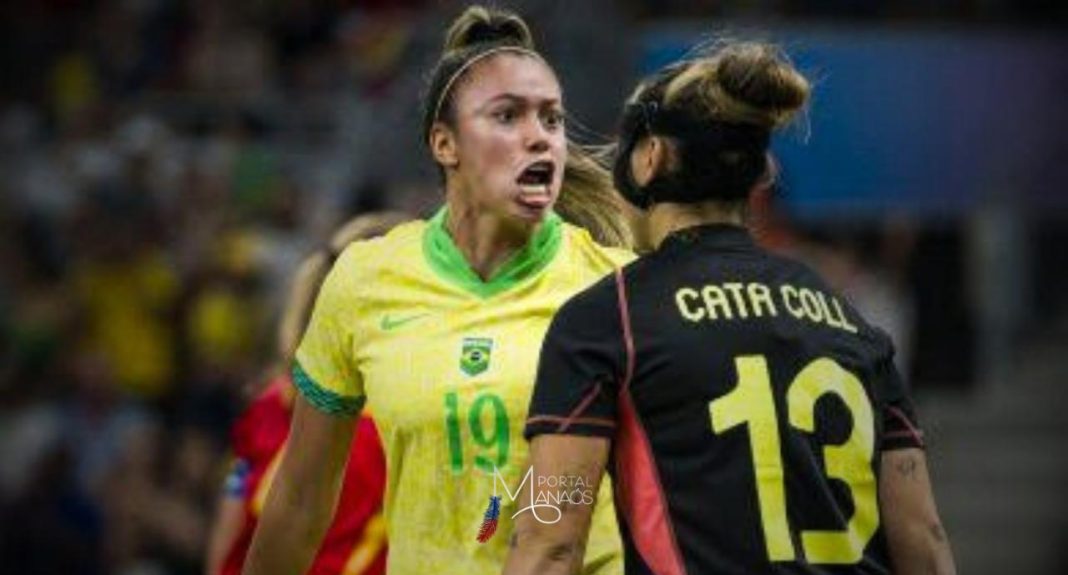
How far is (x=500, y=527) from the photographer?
6164 millimetres

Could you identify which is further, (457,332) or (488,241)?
(488,241)

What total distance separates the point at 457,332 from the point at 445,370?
12cm

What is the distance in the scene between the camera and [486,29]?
644cm

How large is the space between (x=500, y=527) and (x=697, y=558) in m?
1.01

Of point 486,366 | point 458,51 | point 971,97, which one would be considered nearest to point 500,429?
point 486,366

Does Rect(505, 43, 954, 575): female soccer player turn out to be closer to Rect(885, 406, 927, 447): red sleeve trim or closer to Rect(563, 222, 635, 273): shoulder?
Rect(885, 406, 927, 447): red sleeve trim

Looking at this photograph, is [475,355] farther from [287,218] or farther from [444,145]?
[287,218]

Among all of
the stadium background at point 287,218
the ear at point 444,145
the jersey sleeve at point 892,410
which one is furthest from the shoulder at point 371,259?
the stadium background at point 287,218

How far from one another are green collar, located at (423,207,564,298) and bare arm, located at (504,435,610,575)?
1.16m

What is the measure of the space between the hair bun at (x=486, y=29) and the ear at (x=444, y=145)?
18 centimetres

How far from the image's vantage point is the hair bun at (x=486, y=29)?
253 inches

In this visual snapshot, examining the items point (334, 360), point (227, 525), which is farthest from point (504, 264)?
point (227, 525)

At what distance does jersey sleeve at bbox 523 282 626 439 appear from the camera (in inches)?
206

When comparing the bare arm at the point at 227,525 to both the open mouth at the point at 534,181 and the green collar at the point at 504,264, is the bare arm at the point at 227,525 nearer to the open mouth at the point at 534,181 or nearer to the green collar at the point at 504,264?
the green collar at the point at 504,264
